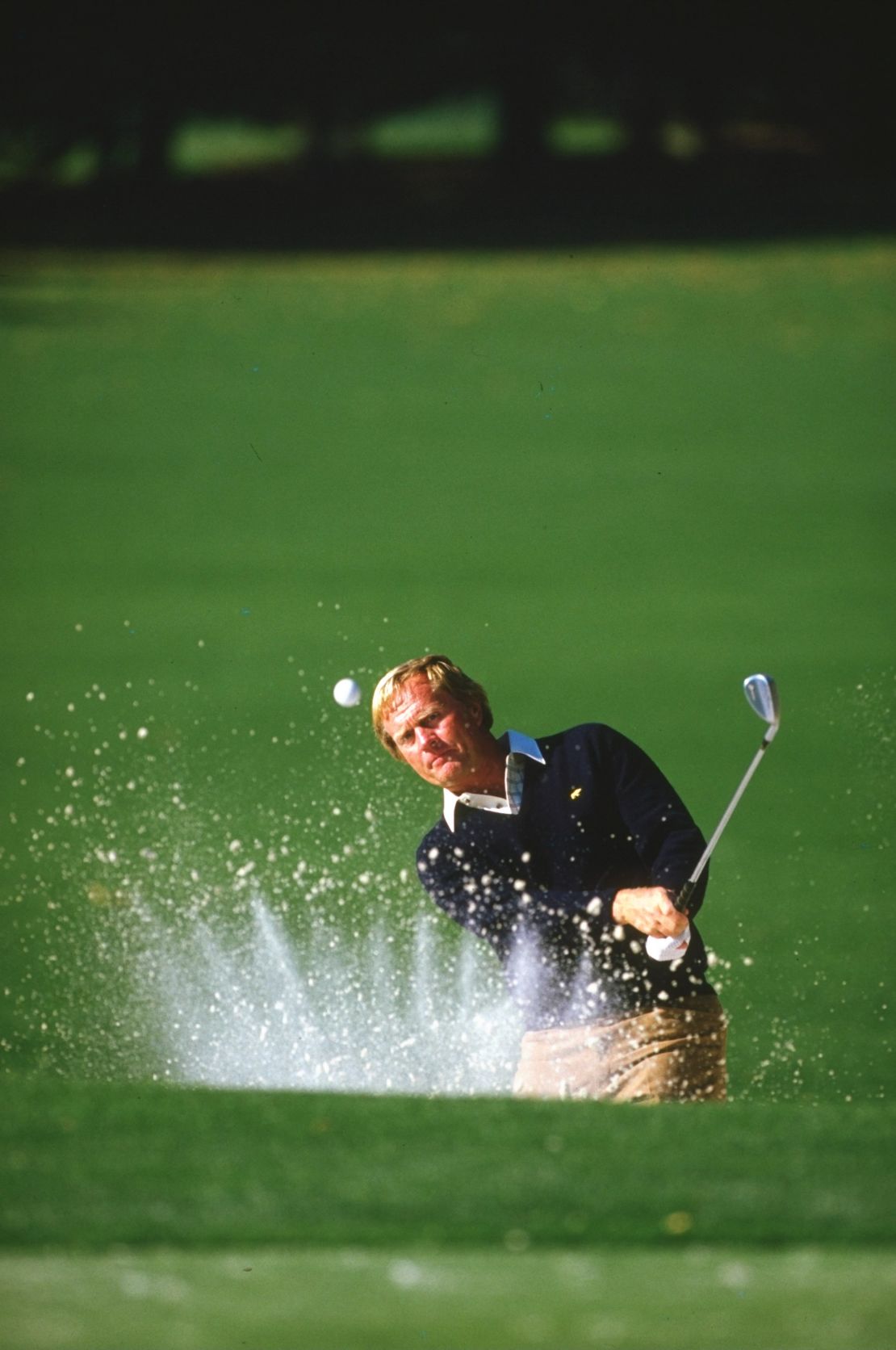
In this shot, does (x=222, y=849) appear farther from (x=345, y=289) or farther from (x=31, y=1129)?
(x=345, y=289)

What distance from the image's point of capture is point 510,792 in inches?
160

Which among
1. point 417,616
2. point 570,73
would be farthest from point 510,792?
point 570,73

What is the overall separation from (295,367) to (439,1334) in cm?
1685

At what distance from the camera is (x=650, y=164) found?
89.4ft

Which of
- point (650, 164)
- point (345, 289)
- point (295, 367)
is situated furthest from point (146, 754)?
point (650, 164)

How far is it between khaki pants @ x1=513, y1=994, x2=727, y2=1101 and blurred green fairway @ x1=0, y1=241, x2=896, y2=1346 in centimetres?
25

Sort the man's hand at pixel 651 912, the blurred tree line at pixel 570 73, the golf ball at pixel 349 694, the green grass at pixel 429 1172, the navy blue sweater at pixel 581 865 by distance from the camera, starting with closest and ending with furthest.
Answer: the green grass at pixel 429 1172 < the man's hand at pixel 651 912 < the navy blue sweater at pixel 581 865 < the golf ball at pixel 349 694 < the blurred tree line at pixel 570 73

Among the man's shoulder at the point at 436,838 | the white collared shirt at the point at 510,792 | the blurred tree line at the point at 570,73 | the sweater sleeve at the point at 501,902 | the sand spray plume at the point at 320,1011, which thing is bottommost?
the sand spray plume at the point at 320,1011

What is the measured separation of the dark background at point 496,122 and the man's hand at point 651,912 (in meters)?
20.7

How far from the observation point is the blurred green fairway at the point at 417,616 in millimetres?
5531

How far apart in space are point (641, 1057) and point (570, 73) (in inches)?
1005

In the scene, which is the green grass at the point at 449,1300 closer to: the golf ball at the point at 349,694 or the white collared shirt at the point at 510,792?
the white collared shirt at the point at 510,792

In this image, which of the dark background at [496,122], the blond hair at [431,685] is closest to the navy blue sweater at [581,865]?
the blond hair at [431,685]

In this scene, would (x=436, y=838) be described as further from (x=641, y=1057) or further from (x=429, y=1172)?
(x=429, y=1172)
